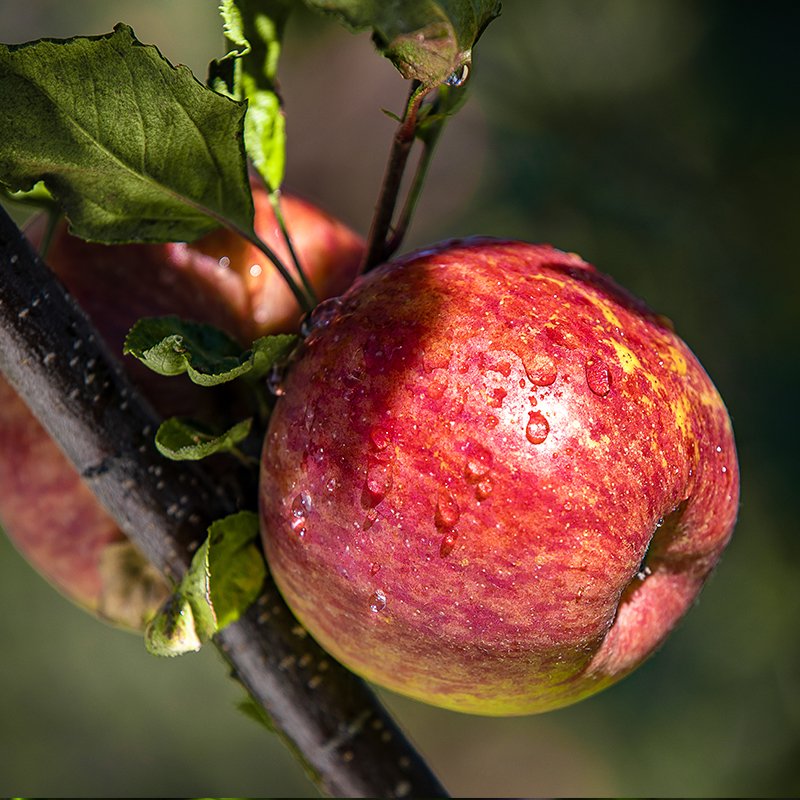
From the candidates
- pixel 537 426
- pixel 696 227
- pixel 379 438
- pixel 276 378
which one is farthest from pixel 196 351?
pixel 696 227

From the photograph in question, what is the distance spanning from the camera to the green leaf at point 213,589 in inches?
28.1

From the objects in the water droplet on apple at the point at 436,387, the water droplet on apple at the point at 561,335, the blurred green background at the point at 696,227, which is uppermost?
the water droplet on apple at the point at 561,335

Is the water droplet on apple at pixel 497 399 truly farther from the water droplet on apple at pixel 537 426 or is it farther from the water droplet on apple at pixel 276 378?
the water droplet on apple at pixel 276 378

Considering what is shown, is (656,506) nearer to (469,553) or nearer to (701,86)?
(469,553)

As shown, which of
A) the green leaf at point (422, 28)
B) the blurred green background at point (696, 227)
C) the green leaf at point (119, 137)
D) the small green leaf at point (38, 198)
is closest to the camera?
the green leaf at point (422, 28)

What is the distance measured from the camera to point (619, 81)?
7.09 feet

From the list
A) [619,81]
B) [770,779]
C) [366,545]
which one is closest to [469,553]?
[366,545]

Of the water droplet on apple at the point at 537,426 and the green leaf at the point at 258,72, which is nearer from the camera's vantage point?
the water droplet on apple at the point at 537,426

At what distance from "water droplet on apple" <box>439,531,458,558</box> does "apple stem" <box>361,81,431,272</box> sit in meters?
0.28

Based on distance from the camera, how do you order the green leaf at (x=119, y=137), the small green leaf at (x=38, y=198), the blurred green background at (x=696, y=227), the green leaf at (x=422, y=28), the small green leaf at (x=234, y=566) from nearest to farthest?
the green leaf at (x=422, y=28) < the green leaf at (x=119, y=137) < the small green leaf at (x=234, y=566) < the small green leaf at (x=38, y=198) < the blurred green background at (x=696, y=227)

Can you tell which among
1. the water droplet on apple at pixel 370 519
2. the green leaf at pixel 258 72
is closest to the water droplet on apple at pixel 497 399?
the water droplet on apple at pixel 370 519

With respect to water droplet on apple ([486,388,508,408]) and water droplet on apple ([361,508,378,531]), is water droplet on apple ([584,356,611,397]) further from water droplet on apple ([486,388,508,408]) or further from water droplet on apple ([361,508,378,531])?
water droplet on apple ([361,508,378,531])

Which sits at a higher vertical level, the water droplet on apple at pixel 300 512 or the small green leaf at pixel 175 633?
the water droplet on apple at pixel 300 512

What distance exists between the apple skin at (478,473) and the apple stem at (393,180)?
67 mm
